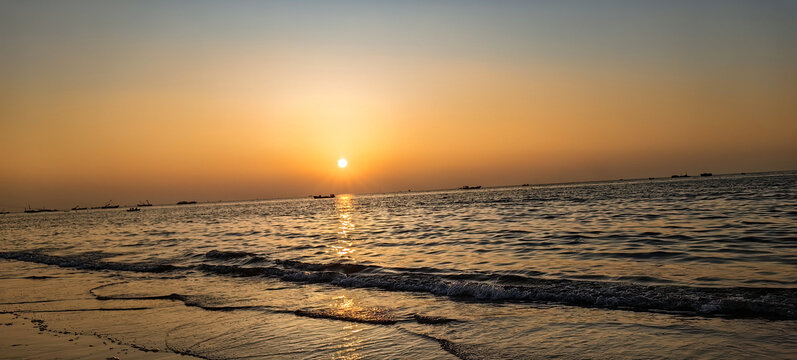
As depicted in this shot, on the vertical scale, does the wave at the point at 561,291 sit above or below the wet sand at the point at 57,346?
below

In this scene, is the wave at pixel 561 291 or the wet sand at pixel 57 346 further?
the wave at pixel 561 291

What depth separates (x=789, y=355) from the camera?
6.69 meters

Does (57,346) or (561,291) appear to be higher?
(57,346)

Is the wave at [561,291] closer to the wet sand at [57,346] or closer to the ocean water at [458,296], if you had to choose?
the ocean water at [458,296]

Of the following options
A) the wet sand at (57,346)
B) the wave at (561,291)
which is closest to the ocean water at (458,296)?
the wave at (561,291)

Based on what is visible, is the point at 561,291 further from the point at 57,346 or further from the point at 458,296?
the point at 57,346

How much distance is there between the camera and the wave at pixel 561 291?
980 cm

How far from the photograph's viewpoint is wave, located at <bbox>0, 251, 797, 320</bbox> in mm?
9797

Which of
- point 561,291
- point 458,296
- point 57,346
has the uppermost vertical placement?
point 57,346

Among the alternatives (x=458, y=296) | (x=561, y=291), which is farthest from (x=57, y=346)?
(x=561, y=291)

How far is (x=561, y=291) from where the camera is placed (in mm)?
12086

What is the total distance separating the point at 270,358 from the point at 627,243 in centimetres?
1645

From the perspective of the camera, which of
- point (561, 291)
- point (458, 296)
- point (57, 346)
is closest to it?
point (57, 346)

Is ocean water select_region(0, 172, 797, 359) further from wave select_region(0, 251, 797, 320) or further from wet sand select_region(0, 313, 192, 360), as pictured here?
wet sand select_region(0, 313, 192, 360)
